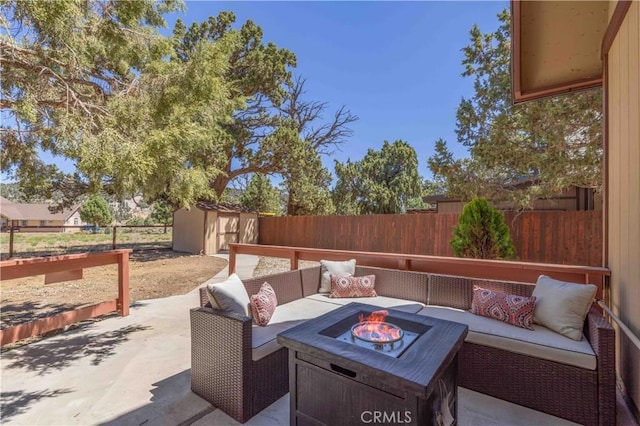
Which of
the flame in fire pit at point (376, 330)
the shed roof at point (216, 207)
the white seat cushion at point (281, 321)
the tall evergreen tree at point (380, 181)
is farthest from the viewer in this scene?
the tall evergreen tree at point (380, 181)

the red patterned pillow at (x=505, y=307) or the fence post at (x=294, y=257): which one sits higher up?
the fence post at (x=294, y=257)

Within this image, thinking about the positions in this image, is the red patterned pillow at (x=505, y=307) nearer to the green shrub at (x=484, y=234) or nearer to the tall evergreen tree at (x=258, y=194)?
the green shrub at (x=484, y=234)

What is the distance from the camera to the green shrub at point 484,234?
202 inches

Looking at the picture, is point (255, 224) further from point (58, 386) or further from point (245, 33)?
point (58, 386)

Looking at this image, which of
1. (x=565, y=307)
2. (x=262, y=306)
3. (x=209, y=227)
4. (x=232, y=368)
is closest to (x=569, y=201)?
(x=565, y=307)

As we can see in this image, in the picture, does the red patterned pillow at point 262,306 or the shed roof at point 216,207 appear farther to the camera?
the shed roof at point 216,207

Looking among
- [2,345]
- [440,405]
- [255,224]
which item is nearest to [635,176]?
[440,405]

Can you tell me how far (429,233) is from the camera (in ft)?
26.6

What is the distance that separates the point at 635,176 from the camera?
2.06 meters

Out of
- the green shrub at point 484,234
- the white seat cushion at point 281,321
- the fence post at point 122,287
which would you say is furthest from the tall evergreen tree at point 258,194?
the white seat cushion at point 281,321

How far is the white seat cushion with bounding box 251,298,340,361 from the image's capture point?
214cm

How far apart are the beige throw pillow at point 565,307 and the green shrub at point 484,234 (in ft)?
9.24

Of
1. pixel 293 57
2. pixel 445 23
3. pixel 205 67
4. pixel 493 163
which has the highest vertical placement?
pixel 293 57

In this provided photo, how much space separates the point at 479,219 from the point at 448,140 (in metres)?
2.49
